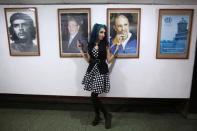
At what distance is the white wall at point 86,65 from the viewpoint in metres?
3.20

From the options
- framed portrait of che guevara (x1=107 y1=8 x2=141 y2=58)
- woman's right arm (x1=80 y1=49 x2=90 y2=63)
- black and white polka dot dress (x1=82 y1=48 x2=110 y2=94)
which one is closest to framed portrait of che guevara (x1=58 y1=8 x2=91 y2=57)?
woman's right arm (x1=80 y1=49 x2=90 y2=63)

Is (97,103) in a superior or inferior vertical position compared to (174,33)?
inferior

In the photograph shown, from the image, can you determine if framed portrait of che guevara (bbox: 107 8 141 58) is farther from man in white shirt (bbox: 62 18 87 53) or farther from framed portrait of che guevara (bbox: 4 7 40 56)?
framed portrait of che guevara (bbox: 4 7 40 56)

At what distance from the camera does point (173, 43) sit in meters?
3.18

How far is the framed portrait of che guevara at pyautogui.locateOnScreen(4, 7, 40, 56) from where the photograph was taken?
3270 mm

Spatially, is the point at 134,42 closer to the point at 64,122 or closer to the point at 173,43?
the point at 173,43

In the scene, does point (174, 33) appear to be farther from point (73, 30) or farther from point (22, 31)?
point (22, 31)

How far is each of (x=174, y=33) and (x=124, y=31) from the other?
0.76 metres

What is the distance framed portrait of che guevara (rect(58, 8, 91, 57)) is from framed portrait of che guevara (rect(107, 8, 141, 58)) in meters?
0.38

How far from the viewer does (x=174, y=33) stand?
3146mm

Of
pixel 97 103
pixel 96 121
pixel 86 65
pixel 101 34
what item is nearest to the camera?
pixel 101 34

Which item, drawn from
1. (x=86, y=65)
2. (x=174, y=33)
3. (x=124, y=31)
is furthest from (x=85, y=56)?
(x=174, y=33)

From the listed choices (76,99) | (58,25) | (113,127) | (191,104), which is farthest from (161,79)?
(58,25)

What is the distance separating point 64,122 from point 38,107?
73cm
